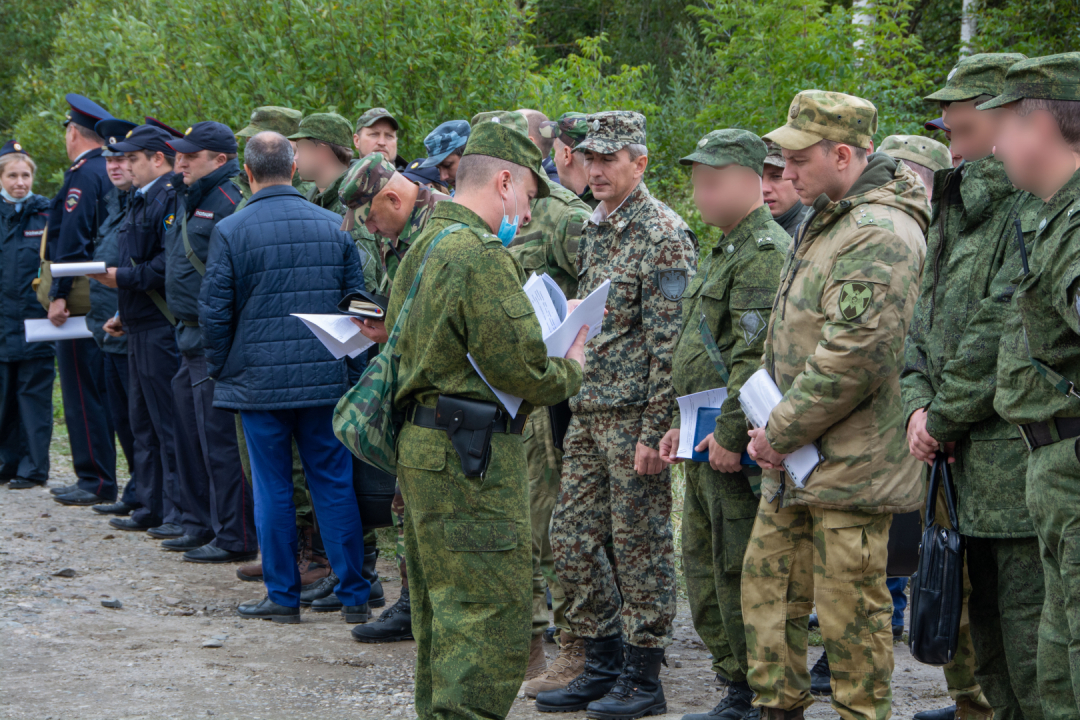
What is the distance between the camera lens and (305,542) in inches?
252

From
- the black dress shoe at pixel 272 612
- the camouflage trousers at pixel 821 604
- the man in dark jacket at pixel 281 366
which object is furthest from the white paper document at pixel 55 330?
the camouflage trousers at pixel 821 604

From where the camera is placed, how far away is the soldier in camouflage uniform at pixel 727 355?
13.0 feet

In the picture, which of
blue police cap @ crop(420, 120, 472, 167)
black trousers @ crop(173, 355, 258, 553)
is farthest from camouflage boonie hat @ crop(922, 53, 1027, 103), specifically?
black trousers @ crop(173, 355, 258, 553)

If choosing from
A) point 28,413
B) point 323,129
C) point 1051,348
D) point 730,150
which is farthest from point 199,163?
point 1051,348

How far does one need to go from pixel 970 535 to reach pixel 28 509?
690 cm

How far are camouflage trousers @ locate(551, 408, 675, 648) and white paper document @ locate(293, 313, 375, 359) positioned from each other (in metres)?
1.04

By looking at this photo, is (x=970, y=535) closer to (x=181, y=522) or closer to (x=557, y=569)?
(x=557, y=569)

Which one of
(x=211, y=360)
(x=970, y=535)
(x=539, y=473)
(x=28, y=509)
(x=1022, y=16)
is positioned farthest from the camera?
(x=1022, y=16)

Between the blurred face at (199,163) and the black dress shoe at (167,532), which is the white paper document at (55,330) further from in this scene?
the blurred face at (199,163)

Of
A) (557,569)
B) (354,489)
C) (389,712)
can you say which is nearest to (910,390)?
(557,569)

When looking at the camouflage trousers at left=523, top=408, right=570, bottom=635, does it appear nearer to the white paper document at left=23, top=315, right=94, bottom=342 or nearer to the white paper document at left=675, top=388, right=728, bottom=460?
the white paper document at left=675, top=388, right=728, bottom=460

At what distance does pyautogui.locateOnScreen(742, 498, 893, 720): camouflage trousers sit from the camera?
3.46 meters

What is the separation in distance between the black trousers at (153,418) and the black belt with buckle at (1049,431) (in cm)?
566

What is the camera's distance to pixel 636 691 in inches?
169
